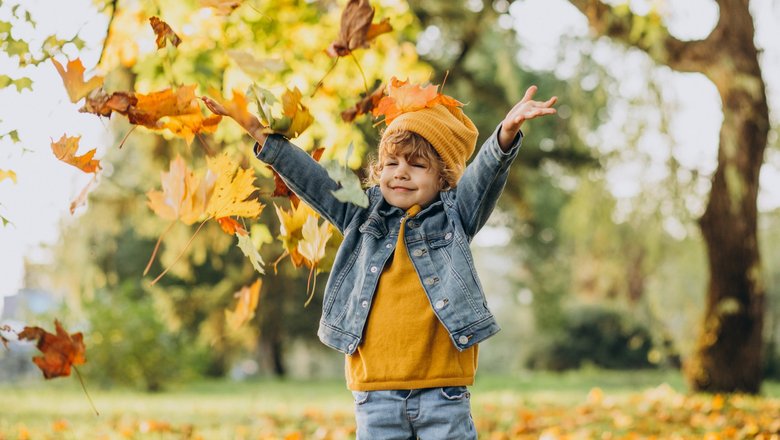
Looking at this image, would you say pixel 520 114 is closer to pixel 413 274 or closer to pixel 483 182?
pixel 483 182

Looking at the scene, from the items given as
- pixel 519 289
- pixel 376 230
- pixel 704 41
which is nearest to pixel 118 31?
pixel 376 230

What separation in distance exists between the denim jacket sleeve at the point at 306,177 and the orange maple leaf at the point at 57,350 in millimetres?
690

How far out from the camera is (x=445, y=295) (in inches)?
75.2

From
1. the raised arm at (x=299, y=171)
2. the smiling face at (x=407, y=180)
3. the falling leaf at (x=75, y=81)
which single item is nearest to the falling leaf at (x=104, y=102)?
the falling leaf at (x=75, y=81)

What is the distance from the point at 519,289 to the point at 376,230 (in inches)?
643

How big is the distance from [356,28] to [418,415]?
3.06ft

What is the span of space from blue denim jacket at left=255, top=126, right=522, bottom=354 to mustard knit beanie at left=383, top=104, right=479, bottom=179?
0.30 feet

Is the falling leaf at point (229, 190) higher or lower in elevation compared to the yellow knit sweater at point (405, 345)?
higher

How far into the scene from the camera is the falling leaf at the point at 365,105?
7.24 feet

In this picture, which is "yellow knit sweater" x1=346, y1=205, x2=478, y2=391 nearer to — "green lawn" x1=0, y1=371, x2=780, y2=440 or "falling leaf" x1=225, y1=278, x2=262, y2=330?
"falling leaf" x1=225, y1=278, x2=262, y2=330

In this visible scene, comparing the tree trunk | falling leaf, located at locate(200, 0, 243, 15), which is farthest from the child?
the tree trunk

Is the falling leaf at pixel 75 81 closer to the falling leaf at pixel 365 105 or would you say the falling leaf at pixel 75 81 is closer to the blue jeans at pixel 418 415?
the falling leaf at pixel 365 105

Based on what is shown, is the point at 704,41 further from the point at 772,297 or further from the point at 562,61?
the point at 772,297

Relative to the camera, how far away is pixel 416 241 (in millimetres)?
2010
